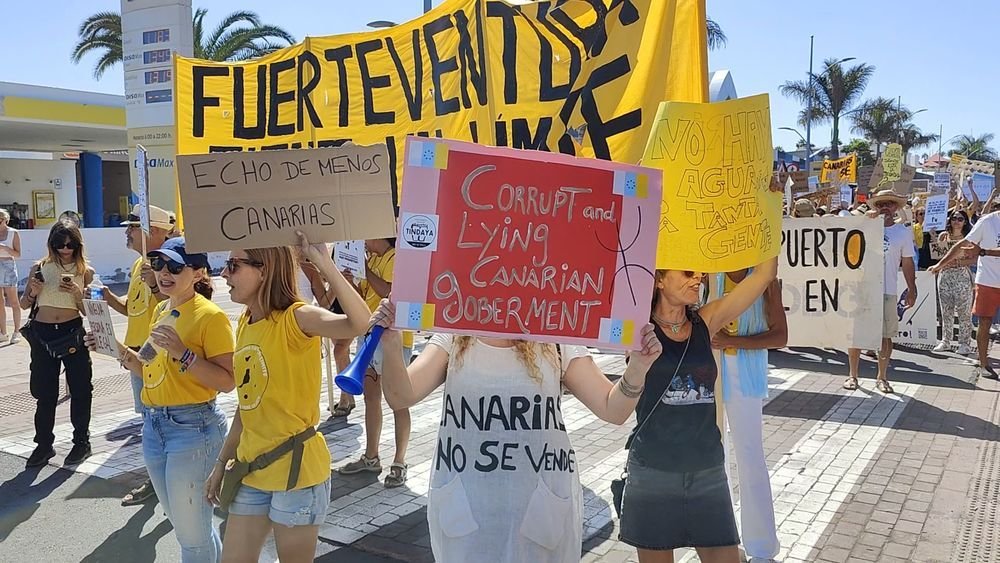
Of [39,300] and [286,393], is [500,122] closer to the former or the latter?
[286,393]

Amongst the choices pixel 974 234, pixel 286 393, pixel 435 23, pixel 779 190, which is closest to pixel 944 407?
pixel 974 234

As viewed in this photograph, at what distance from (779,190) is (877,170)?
37.9ft

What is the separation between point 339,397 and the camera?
782 centimetres

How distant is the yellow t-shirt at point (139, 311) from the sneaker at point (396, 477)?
1914 millimetres

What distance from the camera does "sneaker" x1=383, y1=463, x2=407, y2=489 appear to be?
17.8 ft

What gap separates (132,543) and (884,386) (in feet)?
23.4

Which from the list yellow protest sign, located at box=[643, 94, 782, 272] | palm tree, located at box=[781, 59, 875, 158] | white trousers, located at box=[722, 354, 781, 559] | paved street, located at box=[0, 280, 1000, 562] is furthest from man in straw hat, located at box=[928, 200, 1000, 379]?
palm tree, located at box=[781, 59, 875, 158]

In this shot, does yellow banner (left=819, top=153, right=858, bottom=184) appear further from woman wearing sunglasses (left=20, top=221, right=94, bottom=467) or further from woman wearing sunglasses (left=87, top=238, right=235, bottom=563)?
woman wearing sunglasses (left=87, top=238, right=235, bottom=563)

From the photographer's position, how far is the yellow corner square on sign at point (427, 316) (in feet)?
7.57

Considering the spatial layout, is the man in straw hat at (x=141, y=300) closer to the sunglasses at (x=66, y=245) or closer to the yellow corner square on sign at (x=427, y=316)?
the sunglasses at (x=66, y=245)

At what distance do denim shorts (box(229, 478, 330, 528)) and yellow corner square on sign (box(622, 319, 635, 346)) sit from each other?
4.83ft

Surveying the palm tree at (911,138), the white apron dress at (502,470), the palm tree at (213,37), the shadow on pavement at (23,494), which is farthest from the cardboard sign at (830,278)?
the palm tree at (911,138)

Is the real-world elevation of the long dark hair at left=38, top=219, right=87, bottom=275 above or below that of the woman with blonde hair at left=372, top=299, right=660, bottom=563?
above

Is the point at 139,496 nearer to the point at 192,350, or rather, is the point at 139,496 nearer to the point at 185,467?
the point at 185,467
